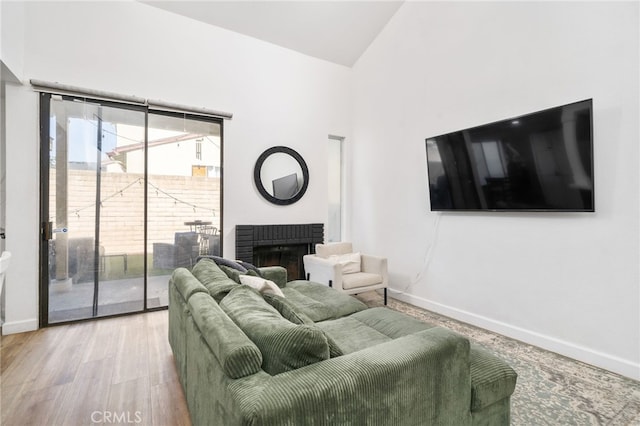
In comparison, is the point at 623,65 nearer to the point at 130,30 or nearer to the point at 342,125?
the point at 342,125

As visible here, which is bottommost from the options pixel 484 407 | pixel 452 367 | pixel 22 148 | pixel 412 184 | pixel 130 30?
pixel 484 407

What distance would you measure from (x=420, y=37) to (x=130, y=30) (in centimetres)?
342

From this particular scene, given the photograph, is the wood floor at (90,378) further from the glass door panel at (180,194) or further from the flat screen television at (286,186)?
the flat screen television at (286,186)

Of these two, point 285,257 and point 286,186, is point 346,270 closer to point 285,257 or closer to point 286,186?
point 285,257

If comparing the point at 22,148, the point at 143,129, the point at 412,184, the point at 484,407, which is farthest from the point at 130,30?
the point at 484,407

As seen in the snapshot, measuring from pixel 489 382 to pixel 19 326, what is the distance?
12.9ft

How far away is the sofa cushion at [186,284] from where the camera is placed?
1674mm

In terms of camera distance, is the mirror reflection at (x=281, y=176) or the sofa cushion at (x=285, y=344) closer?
the sofa cushion at (x=285, y=344)

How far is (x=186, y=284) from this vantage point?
1800 mm

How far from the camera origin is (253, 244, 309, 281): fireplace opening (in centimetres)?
416

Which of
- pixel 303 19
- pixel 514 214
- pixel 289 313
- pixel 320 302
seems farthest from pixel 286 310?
pixel 303 19

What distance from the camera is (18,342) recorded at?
2.61 metres

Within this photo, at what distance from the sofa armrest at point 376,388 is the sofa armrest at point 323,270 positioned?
2.04m

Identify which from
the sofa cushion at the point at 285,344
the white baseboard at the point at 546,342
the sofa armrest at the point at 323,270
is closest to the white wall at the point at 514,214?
the white baseboard at the point at 546,342
